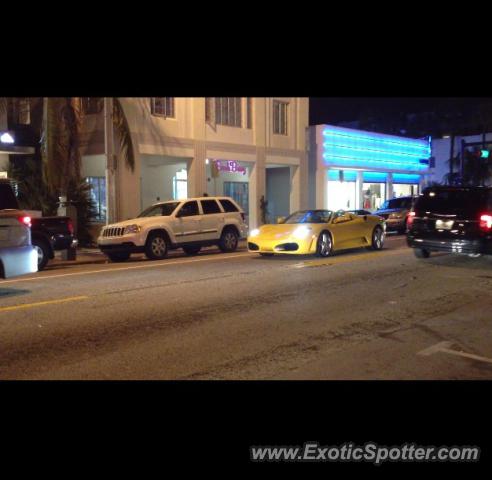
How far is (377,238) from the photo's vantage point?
57.7ft

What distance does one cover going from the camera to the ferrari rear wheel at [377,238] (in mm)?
17438

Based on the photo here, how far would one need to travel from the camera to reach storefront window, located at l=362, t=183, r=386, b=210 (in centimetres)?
3419

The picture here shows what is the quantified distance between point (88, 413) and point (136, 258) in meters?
12.4

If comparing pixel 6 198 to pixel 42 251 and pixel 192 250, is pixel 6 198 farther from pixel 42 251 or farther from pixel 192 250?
pixel 192 250

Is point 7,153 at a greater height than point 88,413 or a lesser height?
greater

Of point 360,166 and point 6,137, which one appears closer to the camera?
point 6,137

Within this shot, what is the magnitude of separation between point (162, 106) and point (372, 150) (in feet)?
48.8

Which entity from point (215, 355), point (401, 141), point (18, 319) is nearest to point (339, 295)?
point (215, 355)

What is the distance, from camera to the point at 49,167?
767 inches

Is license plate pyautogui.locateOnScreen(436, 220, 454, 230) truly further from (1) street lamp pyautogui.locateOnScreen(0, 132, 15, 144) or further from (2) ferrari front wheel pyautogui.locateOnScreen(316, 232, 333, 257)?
(1) street lamp pyautogui.locateOnScreen(0, 132, 15, 144)

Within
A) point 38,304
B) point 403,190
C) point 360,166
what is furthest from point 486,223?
point 403,190

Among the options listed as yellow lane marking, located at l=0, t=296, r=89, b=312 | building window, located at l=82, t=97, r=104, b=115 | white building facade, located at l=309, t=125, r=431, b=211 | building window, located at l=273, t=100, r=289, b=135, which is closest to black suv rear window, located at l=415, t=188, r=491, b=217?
yellow lane marking, located at l=0, t=296, r=89, b=312

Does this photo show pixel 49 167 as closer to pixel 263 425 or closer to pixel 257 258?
pixel 257 258

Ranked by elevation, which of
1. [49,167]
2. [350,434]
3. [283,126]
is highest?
[283,126]
